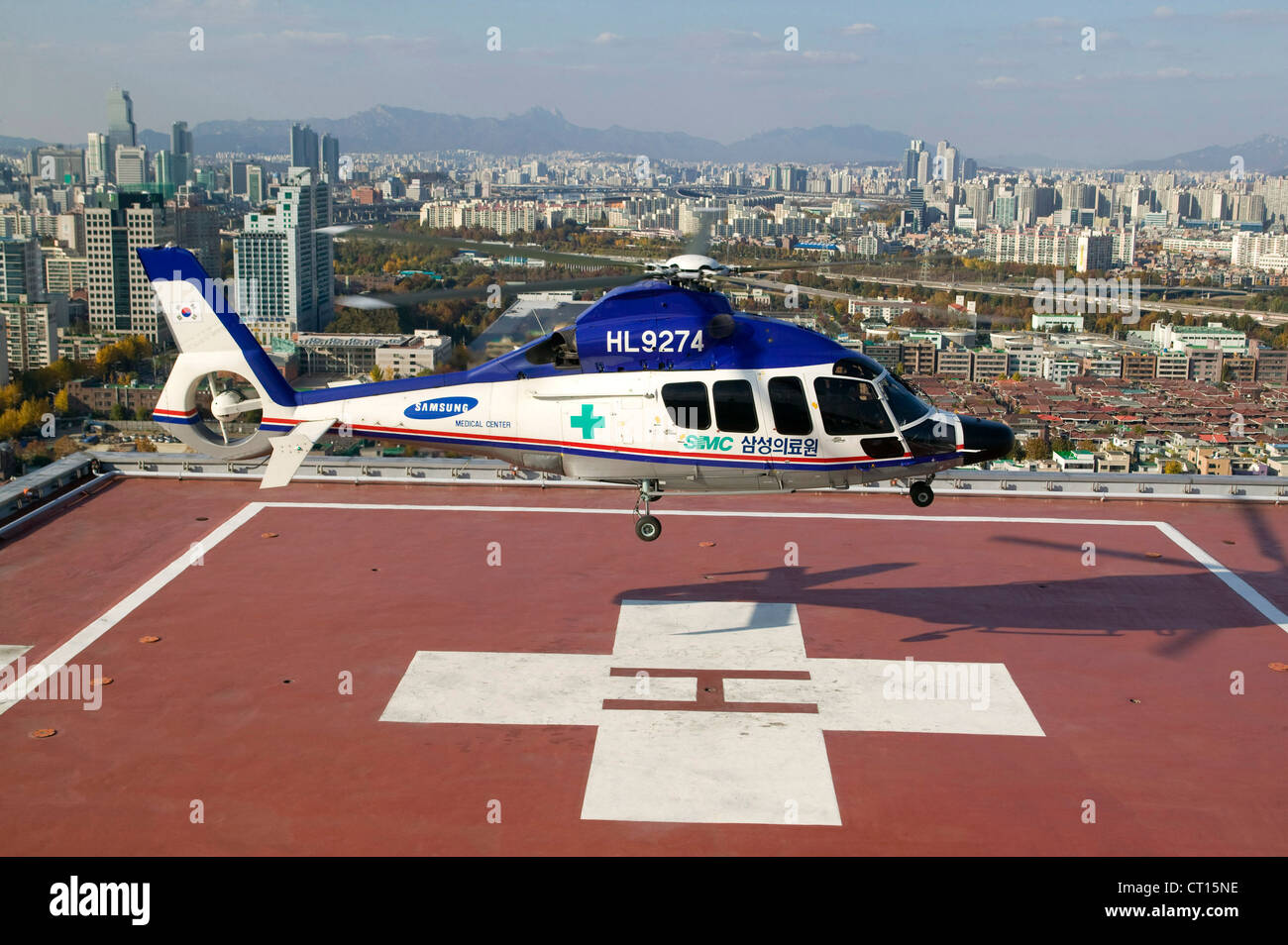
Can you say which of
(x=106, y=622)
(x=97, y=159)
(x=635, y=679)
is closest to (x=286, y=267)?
(x=106, y=622)

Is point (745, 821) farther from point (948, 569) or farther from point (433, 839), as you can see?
point (948, 569)

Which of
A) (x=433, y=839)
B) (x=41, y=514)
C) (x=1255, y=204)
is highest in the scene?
(x=1255, y=204)

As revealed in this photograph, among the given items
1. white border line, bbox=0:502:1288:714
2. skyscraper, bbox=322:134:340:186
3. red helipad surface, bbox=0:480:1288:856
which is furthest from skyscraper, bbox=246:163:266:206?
red helipad surface, bbox=0:480:1288:856

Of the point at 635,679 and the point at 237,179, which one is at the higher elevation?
the point at 237,179

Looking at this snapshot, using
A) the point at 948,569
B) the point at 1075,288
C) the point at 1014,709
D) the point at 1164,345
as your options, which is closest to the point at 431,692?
the point at 1014,709

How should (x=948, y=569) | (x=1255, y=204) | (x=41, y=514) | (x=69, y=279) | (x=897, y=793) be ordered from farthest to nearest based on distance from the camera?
1. (x=1255, y=204)
2. (x=69, y=279)
3. (x=41, y=514)
4. (x=948, y=569)
5. (x=897, y=793)

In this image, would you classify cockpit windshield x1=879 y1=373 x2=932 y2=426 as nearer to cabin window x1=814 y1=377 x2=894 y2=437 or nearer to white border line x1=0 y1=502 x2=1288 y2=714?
cabin window x1=814 y1=377 x2=894 y2=437

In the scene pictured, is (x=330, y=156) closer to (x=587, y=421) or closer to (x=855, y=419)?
(x=587, y=421)
